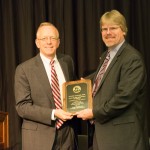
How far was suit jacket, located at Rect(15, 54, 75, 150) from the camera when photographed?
2727 millimetres

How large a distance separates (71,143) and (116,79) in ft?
2.26

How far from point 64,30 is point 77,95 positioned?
3.51 feet

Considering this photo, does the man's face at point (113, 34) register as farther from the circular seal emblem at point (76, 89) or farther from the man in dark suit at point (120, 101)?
the circular seal emblem at point (76, 89)

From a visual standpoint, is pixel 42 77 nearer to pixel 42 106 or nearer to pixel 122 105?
pixel 42 106

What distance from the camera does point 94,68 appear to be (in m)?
3.61

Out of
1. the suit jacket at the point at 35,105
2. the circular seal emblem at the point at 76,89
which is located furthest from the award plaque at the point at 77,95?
the suit jacket at the point at 35,105

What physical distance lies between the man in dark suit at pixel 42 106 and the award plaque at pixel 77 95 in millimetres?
81

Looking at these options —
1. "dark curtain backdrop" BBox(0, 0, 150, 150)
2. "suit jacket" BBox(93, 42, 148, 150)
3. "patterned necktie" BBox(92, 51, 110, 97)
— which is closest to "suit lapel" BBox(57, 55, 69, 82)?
"patterned necktie" BBox(92, 51, 110, 97)

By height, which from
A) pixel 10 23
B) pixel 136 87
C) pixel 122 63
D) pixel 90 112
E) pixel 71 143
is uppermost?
pixel 10 23

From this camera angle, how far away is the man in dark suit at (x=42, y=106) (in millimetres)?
2723

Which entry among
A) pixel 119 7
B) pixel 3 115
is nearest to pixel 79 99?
pixel 3 115

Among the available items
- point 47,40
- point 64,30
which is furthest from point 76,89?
point 64,30

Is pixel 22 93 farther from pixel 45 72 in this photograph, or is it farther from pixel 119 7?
pixel 119 7

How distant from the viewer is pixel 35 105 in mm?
2773
